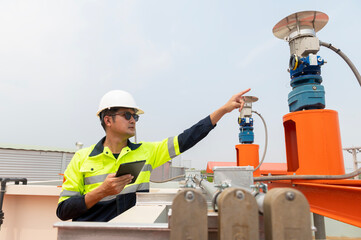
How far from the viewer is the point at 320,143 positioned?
2494 millimetres

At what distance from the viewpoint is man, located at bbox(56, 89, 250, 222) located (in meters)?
1.84

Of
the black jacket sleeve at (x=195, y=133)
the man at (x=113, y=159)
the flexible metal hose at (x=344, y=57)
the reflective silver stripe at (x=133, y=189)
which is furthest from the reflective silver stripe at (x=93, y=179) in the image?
the flexible metal hose at (x=344, y=57)

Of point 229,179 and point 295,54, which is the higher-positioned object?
point 295,54

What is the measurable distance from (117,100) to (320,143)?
244 centimetres

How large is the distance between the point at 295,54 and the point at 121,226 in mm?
2985

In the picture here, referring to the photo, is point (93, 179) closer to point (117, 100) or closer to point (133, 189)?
point (133, 189)

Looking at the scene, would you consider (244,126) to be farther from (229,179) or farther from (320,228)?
(229,179)

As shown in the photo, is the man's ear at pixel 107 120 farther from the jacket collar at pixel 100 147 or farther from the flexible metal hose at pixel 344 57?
the flexible metal hose at pixel 344 57

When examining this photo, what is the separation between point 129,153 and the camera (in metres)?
2.38

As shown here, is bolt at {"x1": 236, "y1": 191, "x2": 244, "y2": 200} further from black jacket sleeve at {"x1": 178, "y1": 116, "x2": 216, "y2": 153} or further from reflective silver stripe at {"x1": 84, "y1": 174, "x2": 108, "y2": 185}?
reflective silver stripe at {"x1": 84, "y1": 174, "x2": 108, "y2": 185}

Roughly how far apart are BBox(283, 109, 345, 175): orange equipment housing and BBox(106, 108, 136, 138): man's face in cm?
208

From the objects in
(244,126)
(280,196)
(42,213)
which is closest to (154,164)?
(280,196)

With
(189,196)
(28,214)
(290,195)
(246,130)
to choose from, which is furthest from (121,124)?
(246,130)

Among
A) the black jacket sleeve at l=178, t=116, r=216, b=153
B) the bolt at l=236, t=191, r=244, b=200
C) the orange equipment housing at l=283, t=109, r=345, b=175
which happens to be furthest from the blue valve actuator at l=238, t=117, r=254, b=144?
the bolt at l=236, t=191, r=244, b=200
